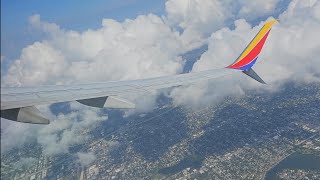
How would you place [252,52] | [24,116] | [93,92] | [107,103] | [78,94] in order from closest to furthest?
[24,116], [107,103], [78,94], [93,92], [252,52]

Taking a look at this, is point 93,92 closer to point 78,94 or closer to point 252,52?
point 78,94

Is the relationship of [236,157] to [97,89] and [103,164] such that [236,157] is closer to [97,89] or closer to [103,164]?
[103,164]

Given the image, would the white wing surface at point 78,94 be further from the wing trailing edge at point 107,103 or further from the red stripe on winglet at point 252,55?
the red stripe on winglet at point 252,55

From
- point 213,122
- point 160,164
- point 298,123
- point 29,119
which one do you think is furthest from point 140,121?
point 29,119

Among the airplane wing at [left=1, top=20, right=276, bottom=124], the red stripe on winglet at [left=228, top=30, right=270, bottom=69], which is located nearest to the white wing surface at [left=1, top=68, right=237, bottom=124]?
the airplane wing at [left=1, top=20, right=276, bottom=124]

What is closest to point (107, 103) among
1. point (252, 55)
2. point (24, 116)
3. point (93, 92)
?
point (93, 92)

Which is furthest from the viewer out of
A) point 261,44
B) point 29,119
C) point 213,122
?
point 213,122

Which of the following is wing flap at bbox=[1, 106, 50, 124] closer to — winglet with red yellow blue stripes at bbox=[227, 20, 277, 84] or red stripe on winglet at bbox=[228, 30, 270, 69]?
winglet with red yellow blue stripes at bbox=[227, 20, 277, 84]
